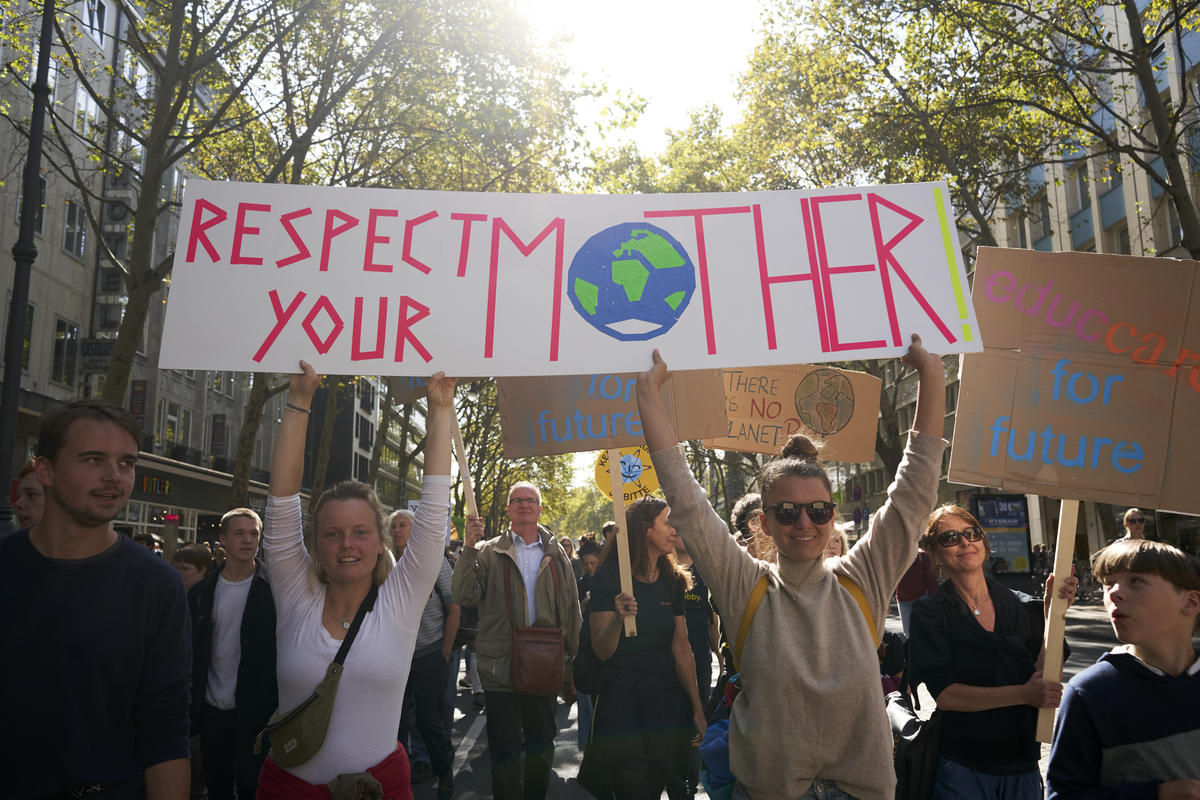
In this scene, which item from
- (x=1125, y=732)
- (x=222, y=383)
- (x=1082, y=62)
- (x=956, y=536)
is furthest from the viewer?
(x=222, y=383)

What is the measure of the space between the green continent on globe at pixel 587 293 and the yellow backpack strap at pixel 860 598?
1502 mm

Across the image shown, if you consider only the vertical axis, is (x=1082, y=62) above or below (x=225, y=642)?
above

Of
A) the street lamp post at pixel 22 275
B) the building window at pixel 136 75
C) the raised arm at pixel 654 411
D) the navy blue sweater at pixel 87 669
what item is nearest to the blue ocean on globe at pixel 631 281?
the raised arm at pixel 654 411

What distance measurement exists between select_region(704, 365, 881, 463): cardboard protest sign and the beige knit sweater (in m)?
6.22

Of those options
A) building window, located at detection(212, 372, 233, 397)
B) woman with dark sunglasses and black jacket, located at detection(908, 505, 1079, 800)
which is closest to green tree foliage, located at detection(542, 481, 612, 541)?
building window, located at detection(212, 372, 233, 397)

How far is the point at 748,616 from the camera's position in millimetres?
3041

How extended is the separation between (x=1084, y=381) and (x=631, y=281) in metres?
2.16

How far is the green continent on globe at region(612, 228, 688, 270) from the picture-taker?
4027 mm

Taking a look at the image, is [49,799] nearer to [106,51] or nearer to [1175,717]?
[1175,717]

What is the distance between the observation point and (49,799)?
257 centimetres

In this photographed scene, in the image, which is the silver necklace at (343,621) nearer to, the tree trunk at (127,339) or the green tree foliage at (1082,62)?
the tree trunk at (127,339)

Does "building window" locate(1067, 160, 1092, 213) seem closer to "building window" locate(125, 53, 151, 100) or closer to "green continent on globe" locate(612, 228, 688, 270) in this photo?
"building window" locate(125, 53, 151, 100)

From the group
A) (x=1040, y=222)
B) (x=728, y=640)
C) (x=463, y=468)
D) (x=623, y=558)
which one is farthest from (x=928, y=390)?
(x=1040, y=222)

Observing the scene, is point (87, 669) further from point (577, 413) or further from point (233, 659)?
point (577, 413)
